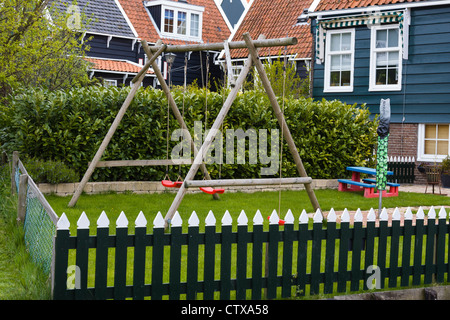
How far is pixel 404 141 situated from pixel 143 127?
874 centimetres

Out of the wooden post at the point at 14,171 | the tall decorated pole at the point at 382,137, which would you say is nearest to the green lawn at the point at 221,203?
the wooden post at the point at 14,171

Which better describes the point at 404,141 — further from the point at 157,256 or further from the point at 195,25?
the point at 195,25

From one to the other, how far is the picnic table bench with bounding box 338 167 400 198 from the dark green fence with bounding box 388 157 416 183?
7.60ft

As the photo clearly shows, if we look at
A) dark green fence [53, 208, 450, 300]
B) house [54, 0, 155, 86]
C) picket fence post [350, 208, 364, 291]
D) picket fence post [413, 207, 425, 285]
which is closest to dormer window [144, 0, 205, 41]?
house [54, 0, 155, 86]

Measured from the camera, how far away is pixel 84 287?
5340mm

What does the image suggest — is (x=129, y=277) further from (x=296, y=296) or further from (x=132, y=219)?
(x=132, y=219)

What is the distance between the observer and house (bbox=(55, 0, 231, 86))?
26.5 m

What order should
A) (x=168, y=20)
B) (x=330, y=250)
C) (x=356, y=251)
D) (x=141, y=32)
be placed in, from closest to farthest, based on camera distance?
(x=330, y=250)
(x=356, y=251)
(x=141, y=32)
(x=168, y=20)

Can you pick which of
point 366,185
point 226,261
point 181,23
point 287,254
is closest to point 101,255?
point 226,261

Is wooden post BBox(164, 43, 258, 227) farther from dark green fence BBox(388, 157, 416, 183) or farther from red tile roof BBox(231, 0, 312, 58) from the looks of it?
red tile roof BBox(231, 0, 312, 58)

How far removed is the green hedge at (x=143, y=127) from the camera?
1206cm

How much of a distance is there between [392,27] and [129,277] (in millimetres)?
14097

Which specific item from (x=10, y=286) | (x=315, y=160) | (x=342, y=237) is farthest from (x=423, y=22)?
(x=10, y=286)

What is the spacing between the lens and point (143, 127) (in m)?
13.0
